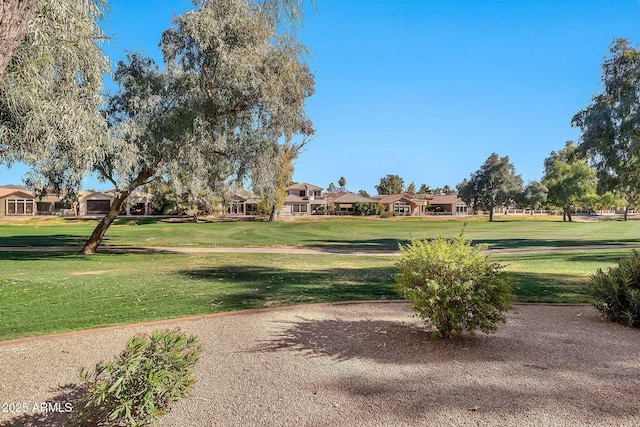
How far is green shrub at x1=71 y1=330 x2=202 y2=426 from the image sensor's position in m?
3.10

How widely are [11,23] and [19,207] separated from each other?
70855 mm

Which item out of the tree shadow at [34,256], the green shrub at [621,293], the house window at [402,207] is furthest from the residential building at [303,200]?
the green shrub at [621,293]

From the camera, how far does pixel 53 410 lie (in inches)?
142

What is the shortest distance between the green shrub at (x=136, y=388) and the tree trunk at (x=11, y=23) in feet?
7.40

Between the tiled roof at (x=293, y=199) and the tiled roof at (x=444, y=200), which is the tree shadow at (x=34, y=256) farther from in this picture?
the tiled roof at (x=444, y=200)

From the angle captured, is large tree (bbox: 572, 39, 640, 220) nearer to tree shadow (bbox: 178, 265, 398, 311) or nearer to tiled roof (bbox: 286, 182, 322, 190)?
tree shadow (bbox: 178, 265, 398, 311)

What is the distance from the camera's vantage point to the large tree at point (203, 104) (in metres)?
14.5

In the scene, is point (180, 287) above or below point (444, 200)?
below

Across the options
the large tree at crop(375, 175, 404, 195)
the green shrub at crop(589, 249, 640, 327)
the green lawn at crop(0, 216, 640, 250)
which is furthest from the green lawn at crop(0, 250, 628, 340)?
the large tree at crop(375, 175, 404, 195)

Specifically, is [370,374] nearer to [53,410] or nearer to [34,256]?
[53,410]

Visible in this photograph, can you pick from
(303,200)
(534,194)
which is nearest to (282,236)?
(303,200)

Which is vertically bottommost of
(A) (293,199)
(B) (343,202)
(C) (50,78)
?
(B) (343,202)

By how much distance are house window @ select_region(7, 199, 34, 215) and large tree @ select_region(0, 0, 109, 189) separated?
61.2 meters

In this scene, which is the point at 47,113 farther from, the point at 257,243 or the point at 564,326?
the point at 257,243
